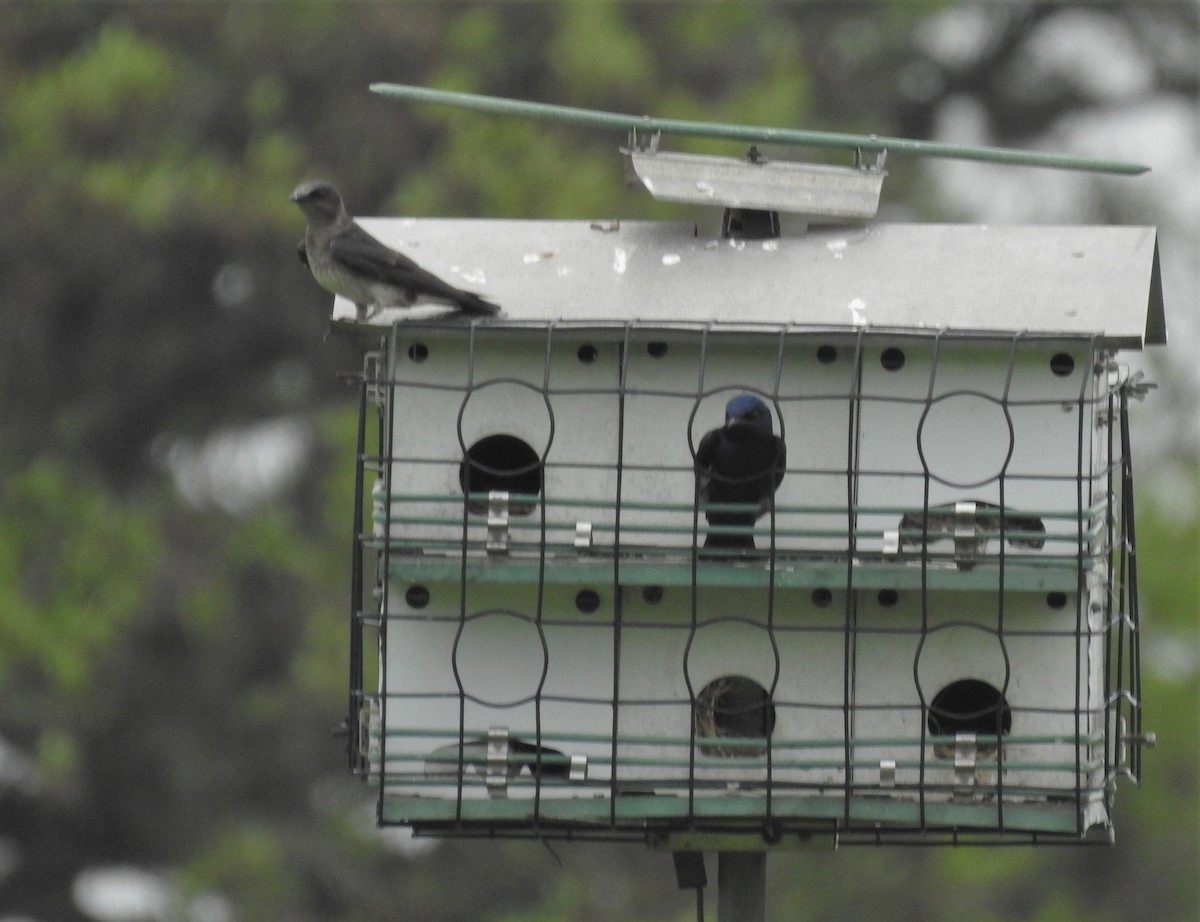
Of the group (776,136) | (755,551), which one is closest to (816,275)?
(776,136)

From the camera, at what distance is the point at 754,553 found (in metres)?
5.01

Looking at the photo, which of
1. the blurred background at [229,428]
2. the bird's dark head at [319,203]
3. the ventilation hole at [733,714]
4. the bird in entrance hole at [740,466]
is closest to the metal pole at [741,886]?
the ventilation hole at [733,714]

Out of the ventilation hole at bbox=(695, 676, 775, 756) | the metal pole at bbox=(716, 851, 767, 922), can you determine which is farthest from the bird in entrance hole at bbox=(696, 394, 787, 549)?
the metal pole at bbox=(716, 851, 767, 922)

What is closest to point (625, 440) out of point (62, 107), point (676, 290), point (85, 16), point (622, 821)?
point (676, 290)

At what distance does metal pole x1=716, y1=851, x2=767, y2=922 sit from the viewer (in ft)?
16.7

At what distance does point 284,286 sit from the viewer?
52.5ft

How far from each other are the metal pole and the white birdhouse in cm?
11

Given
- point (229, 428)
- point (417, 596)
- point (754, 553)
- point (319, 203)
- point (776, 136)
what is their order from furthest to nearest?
1. point (229, 428)
2. point (319, 203)
3. point (417, 596)
4. point (776, 136)
5. point (754, 553)

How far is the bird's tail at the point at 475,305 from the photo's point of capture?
205 inches

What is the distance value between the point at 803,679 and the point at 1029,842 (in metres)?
0.61

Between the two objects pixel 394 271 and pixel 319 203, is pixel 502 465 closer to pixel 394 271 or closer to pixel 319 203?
pixel 394 271

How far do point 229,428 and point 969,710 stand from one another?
38.3 ft

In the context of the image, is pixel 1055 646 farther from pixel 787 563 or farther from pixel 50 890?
pixel 50 890

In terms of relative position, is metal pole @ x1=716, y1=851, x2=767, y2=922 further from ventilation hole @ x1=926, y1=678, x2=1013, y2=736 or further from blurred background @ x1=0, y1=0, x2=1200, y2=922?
blurred background @ x1=0, y1=0, x2=1200, y2=922
